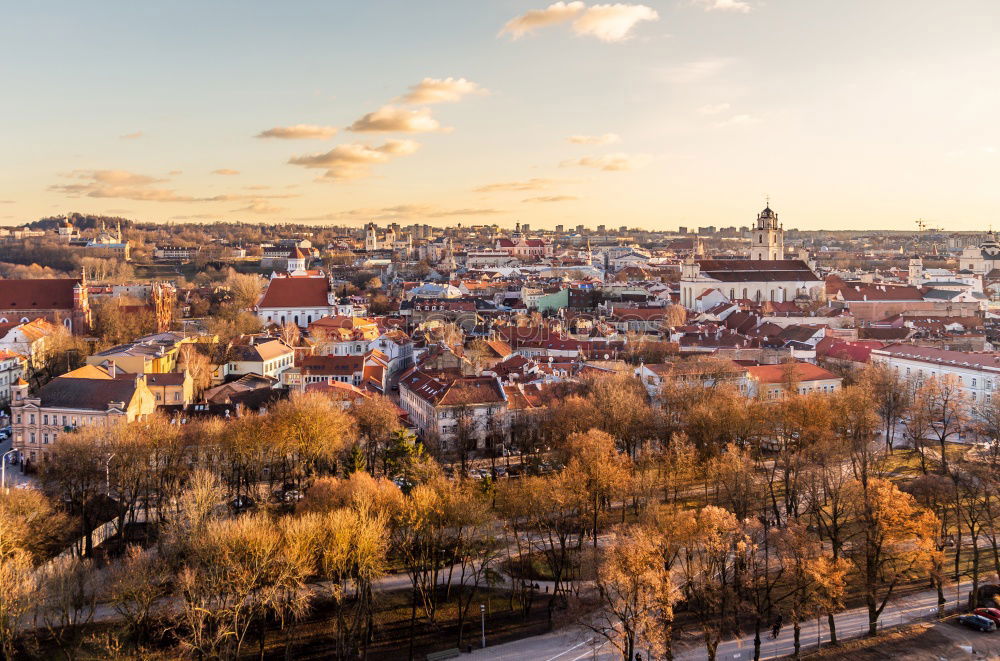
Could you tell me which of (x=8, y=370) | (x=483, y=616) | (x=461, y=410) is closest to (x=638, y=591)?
(x=483, y=616)

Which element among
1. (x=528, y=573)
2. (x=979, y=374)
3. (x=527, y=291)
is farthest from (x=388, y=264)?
(x=528, y=573)

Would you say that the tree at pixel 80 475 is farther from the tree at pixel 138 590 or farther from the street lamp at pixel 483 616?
the street lamp at pixel 483 616

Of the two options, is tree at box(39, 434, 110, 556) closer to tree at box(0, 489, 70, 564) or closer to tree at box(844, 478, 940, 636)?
tree at box(0, 489, 70, 564)

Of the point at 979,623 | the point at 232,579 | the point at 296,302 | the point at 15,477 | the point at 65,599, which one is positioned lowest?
the point at 979,623

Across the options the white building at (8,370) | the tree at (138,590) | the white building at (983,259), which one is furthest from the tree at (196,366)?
the white building at (983,259)

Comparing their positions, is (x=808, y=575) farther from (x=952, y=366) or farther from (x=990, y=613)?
(x=952, y=366)

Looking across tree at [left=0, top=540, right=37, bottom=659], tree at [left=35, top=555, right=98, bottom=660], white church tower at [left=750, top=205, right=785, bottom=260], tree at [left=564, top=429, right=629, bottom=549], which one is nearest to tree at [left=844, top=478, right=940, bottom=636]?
tree at [left=564, top=429, right=629, bottom=549]
